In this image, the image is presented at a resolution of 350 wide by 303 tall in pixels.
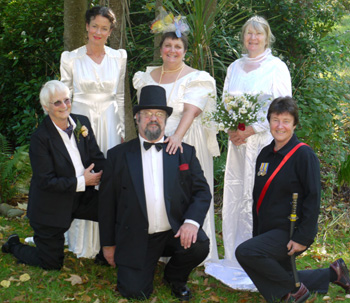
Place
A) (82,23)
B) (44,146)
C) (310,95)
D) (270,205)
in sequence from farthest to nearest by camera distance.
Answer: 1. (310,95)
2. (82,23)
3. (44,146)
4. (270,205)

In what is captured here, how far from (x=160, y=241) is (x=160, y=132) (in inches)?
32.4

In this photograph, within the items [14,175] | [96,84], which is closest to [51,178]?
[96,84]

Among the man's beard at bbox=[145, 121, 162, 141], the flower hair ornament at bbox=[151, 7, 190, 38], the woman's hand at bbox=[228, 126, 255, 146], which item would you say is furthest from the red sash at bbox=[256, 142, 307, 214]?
the flower hair ornament at bbox=[151, 7, 190, 38]

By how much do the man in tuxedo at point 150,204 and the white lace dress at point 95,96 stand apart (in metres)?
0.61

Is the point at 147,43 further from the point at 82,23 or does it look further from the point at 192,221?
the point at 192,221

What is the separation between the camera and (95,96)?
447 cm

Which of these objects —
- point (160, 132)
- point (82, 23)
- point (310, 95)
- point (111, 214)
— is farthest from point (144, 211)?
point (310, 95)

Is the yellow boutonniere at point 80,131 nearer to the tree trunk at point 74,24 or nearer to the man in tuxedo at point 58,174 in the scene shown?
the man in tuxedo at point 58,174

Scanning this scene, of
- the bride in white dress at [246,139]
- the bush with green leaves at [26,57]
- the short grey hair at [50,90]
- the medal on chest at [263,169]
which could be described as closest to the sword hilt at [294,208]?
the medal on chest at [263,169]

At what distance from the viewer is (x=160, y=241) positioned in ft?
13.0

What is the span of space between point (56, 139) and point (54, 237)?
796mm

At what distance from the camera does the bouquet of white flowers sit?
396 centimetres

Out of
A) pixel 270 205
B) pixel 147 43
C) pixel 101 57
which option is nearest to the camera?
pixel 270 205

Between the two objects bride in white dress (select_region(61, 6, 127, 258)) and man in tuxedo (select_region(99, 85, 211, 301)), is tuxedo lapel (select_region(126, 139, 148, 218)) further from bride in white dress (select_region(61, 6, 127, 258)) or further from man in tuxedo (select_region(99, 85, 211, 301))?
bride in white dress (select_region(61, 6, 127, 258))
